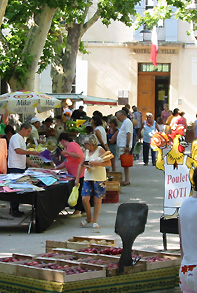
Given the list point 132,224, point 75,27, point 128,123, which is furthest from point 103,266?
point 75,27

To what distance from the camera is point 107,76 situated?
36719 mm

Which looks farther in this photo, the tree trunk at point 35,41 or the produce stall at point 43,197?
the tree trunk at point 35,41

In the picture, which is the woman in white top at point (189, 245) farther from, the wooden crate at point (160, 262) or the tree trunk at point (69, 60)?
the tree trunk at point (69, 60)

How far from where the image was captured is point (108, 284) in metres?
6.65

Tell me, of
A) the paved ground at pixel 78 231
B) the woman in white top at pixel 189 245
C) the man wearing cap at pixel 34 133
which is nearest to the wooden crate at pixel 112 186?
the paved ground at pixel 78 231

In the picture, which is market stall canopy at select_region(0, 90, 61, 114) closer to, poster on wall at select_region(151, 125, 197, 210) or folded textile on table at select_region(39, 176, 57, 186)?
folded textile on table at select_region(39, 176, 57, 186)

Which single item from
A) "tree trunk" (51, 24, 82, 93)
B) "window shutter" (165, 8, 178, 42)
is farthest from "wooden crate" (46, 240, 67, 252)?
"window shutter" (165, 8, 178, 42)

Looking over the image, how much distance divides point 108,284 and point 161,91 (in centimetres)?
3116

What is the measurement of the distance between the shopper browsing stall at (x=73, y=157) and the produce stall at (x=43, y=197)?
0.52m

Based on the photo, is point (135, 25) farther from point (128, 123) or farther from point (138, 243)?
point (138, 243)

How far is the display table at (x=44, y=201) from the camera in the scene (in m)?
11.1

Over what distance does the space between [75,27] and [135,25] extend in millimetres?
7916

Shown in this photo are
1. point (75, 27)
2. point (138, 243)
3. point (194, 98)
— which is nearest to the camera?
point (138, 243)

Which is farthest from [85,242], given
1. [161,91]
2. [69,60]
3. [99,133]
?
[161,91]
